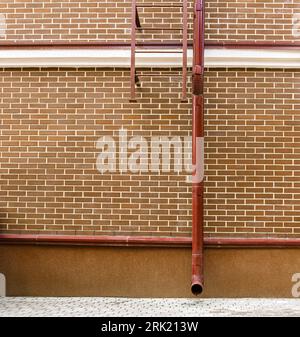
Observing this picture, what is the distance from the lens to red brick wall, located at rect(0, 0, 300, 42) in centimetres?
719

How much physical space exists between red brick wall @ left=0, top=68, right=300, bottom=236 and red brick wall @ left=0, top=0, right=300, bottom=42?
1.62 ft

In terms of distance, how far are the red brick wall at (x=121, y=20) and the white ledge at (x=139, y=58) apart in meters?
0.19

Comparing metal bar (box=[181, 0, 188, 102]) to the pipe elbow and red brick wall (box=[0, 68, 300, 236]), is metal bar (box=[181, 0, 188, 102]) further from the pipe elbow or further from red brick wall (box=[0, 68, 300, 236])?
the pipe elbow

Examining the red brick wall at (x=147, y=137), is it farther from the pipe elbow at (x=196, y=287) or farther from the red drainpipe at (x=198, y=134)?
the pipe elbow at (x=196, y=287)

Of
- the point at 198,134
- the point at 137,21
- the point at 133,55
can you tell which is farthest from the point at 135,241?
the point at 137,21

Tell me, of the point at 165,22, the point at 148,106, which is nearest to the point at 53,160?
the point at 148,106

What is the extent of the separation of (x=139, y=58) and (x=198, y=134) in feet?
4.25

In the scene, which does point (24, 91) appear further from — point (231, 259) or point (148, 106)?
point (231, 259)

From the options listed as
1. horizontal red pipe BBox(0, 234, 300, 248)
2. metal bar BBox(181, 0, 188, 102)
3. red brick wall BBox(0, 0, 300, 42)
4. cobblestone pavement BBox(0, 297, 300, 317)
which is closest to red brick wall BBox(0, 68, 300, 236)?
horizontal red pipe BBox(0, 234, 300, 248)

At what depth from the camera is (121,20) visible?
23.8 feet

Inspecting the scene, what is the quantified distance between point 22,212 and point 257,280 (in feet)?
10.7

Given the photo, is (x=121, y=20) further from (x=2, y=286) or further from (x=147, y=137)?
(x=2, y=286)

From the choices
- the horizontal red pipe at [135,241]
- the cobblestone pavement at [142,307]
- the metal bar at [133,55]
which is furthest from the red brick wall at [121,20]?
the cobblestone pavement at [142,307]

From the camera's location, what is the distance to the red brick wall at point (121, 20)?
23.6 feet
